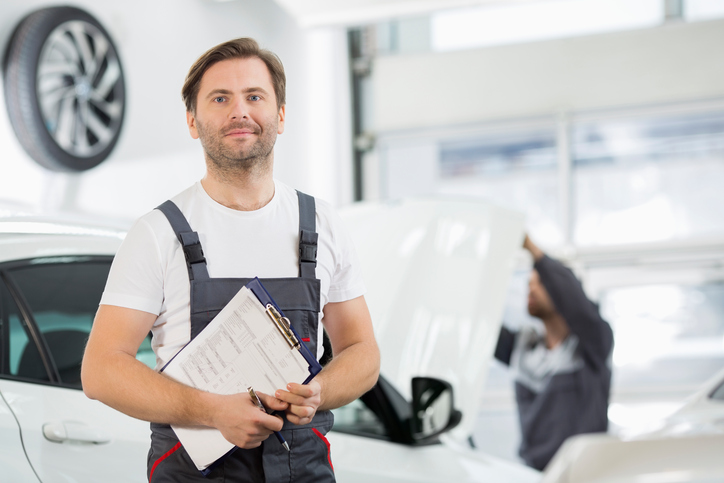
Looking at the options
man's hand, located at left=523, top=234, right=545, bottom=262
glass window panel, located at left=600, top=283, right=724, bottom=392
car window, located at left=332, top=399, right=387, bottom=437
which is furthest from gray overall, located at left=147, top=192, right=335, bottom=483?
glass window panel, located at left=600, top=283, right=724, bottom=392

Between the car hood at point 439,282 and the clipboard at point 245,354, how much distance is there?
0.88 meters

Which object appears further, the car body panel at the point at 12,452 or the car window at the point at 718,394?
the car window at the point at 718,394

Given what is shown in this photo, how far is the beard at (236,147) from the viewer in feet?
3.61

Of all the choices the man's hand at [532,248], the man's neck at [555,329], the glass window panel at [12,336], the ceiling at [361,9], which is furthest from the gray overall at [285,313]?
the ceiling at [361,9]

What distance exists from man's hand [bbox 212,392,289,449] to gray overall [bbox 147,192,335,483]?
0.09 metres

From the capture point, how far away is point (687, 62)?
563 centimetres

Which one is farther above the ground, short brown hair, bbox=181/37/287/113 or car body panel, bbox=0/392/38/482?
short brown hair, bbox=181/37/287/113

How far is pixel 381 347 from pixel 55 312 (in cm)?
87

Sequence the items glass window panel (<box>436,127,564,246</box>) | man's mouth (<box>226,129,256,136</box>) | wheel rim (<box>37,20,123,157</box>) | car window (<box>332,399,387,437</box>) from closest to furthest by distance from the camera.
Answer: man's mouth (<box>226,129,256,136</box>), car window (<box>332,399,387,437</box>), wheel rim (<box>37,20,123,157</box>), glass window panel (<box>436,127,564,246</box>)

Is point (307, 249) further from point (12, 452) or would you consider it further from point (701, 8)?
point (701, 8)

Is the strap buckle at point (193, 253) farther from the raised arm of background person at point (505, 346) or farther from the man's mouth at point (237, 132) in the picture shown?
the raised arm of background person at point (505, 346)

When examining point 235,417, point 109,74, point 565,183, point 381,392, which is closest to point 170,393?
point 235,417

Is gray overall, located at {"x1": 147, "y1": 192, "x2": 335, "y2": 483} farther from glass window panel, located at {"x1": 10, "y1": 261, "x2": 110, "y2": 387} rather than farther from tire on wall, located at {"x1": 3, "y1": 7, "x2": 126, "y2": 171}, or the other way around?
tire on wall, located at {"x1": 3, "y1": 7, "x2": 126, "y2": 171}

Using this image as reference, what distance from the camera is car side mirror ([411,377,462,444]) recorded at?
1664mm
